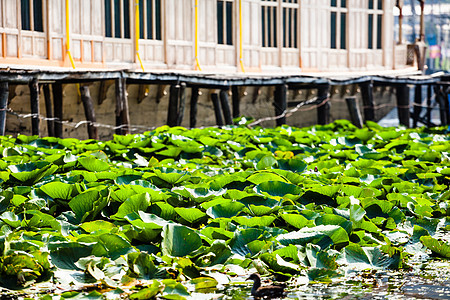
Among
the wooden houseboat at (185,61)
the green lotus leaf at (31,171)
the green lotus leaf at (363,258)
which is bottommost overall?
the green lotus leaf at (363,258)

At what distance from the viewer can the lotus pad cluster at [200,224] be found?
13.1 ft

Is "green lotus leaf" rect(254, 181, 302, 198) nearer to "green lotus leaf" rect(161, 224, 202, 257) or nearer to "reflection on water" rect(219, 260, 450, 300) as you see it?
"reflection on water" rect(219, 260, 450, 300)

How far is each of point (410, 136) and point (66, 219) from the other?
662cm

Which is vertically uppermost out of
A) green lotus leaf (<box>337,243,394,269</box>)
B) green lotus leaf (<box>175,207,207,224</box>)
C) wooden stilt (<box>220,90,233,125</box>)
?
wooden stilt (<box>220,90,233,125</box>)

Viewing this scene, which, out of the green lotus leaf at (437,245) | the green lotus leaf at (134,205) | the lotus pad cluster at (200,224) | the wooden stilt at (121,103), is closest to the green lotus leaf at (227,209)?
the lotus pad cluster at (200,224)

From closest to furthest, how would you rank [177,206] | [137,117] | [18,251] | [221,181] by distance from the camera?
[18,251] → [177,206] → [221,181] → [137,117]

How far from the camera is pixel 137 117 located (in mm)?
16375

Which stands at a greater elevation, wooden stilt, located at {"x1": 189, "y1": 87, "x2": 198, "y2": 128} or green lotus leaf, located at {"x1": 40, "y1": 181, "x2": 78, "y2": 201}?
wooden stilt, located at {"x1": 189, "y1": 87, "x2": 198, "y2": 128}

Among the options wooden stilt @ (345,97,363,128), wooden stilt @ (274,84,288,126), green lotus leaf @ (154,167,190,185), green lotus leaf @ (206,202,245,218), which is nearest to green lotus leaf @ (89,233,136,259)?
Result: green lotus leaf @ (206,202,245,218)

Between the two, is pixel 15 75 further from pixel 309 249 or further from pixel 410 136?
pixel 309 249

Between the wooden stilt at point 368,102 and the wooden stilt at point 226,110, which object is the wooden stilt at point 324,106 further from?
the wooden stilt at point 226,110

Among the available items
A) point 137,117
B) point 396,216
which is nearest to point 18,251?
point 396,216

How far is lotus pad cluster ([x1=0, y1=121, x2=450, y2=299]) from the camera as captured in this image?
13.1 ft

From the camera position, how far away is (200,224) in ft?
16.2
